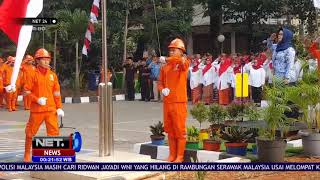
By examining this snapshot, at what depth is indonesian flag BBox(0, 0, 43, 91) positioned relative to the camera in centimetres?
650

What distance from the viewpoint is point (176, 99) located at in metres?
8.56

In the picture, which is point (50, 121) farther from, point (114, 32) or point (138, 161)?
Answer: point (114, 32)

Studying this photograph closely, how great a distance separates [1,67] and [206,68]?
715cm

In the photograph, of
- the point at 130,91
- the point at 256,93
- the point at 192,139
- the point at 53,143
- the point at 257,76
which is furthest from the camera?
the point at 130,91

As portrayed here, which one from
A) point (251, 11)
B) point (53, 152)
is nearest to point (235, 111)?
point (53, 152)

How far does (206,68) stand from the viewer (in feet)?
65.5

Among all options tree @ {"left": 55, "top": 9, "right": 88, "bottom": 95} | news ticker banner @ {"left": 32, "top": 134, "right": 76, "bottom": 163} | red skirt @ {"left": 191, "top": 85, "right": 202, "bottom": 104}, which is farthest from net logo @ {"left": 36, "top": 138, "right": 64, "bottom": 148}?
tree @ {"left": 55, "top": 9, "right": 88, "bottom": 95}

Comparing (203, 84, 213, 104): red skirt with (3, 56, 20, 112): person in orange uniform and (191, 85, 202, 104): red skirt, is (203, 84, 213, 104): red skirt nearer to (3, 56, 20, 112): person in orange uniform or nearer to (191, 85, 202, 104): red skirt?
(191, 85, 202, 104): red skirt

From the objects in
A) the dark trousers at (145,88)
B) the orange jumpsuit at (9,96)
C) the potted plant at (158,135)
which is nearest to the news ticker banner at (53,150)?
the potted plant at (158,135)

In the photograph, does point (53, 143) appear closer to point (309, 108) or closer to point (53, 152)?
point (53, 152)

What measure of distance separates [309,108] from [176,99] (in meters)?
2.13

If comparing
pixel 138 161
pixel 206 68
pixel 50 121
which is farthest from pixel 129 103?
pixel 138 161

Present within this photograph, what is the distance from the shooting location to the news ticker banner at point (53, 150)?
5926 mm

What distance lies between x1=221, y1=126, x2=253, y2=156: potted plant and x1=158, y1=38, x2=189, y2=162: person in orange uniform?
2.22 feet
